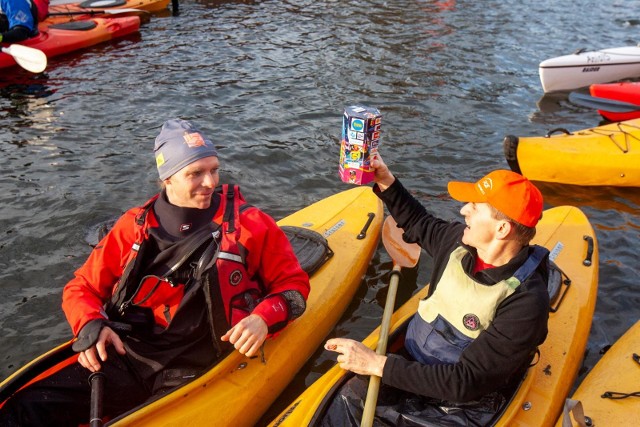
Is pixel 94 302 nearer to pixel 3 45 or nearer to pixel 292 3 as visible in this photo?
pixel 3 45

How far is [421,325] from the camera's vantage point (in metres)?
3.12

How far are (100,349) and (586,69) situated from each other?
9.29 metres

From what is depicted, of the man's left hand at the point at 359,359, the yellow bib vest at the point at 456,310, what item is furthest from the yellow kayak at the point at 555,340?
the yellow bib vest at the point at 456,310

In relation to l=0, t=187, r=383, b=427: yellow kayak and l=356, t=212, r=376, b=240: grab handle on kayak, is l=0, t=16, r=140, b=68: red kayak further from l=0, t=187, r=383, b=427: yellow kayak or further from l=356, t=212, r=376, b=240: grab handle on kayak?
l=356, t=212, r=376, b=240: grab handle on kayak

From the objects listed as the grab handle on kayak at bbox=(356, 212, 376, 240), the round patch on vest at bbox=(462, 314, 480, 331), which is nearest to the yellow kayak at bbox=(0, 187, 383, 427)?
the grab handle on kayak at bbox=(356, 212, 376, 240)

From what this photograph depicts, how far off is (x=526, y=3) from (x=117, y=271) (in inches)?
589

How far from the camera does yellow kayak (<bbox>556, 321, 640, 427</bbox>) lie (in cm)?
331

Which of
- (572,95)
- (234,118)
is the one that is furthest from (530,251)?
(572,95)

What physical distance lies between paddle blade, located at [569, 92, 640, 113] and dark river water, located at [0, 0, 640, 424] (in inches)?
14.5


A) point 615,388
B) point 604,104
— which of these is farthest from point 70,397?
point 604,104

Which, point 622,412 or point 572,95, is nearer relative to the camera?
point 622,412

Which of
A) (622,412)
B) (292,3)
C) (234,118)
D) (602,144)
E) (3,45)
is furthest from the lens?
(292,3)

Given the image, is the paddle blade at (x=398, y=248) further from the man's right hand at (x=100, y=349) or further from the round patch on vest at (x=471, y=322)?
the man's right hand at (x=100, y=349)

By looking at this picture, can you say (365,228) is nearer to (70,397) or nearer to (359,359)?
(359,359)
